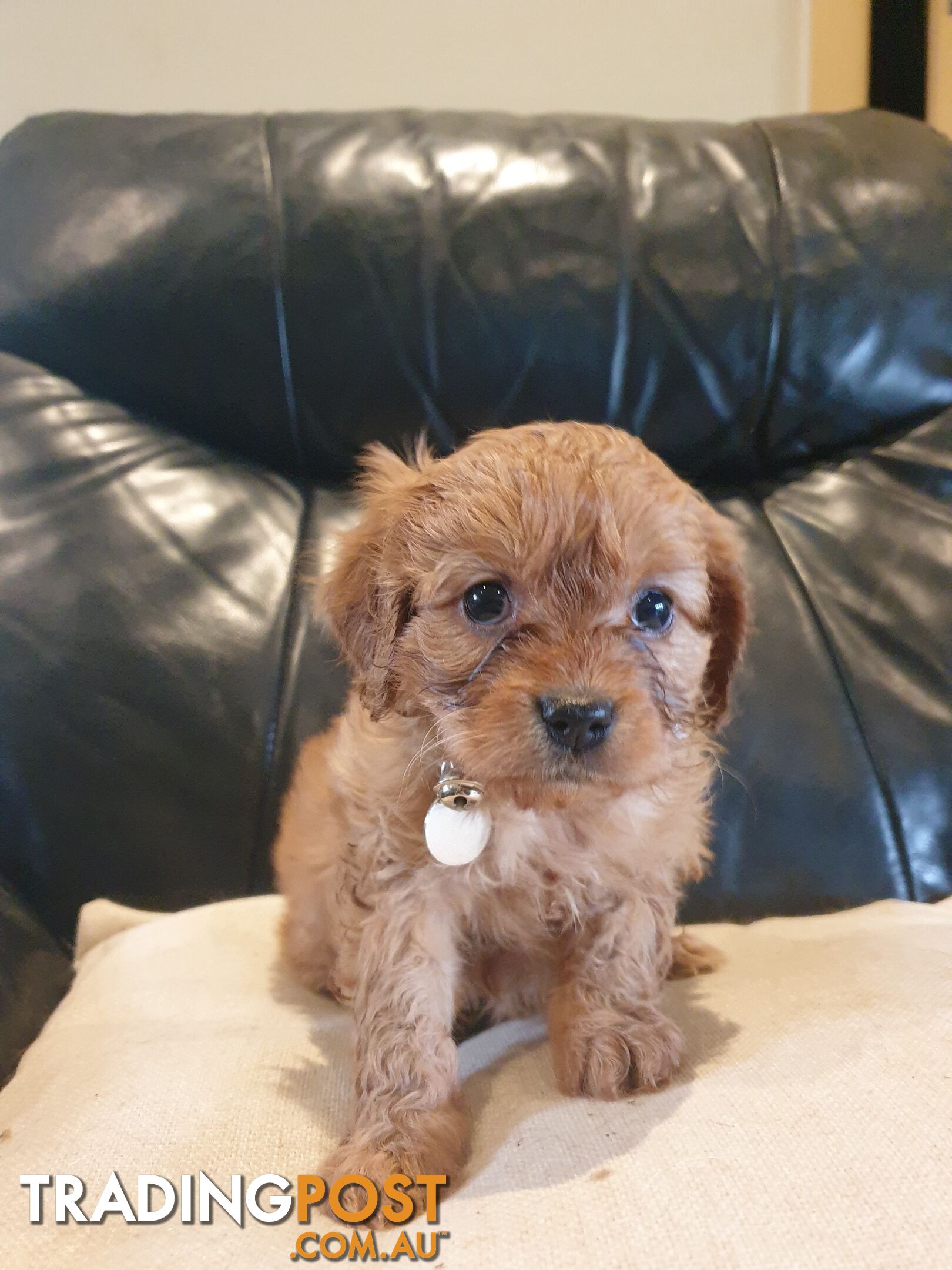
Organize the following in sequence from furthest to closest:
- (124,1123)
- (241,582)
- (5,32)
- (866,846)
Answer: (5,32)
(241,582)
(866,846)
(124,1123)

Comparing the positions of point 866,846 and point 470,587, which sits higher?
point 470,587

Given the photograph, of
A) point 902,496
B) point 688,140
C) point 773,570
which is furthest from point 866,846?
point 688,140

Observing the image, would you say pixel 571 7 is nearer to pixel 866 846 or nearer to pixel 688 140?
pixel 688 140

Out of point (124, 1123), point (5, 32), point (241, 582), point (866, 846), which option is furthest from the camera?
point (5, 32)

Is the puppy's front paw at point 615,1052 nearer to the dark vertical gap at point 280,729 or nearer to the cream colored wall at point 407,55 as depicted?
→ the dark vertical gap at point 280,729

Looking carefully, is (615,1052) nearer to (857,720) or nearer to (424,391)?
(857,720)

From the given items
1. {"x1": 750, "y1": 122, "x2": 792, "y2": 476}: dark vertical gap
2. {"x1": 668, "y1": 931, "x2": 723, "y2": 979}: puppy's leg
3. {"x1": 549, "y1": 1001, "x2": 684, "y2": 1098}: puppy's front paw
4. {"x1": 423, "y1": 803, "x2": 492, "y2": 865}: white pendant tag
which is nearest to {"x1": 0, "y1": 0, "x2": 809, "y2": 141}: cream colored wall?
{"x1": 750, "y1": 122, "x2": 792, "y2": 476}: dark vertical gap

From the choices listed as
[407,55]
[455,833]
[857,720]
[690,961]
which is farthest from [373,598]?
[407,55]

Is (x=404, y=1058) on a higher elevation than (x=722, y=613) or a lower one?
lower
